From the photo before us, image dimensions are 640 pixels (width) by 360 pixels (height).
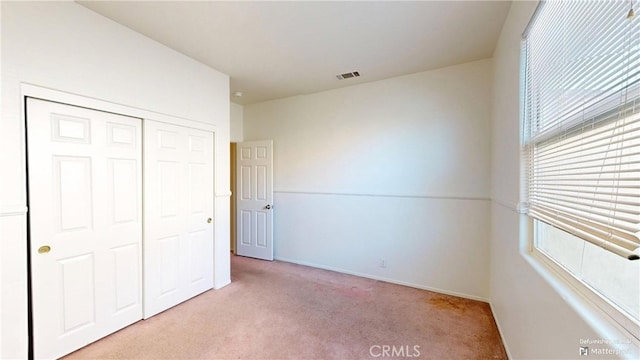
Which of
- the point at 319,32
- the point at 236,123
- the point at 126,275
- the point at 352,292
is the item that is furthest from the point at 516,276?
the point at 236,123

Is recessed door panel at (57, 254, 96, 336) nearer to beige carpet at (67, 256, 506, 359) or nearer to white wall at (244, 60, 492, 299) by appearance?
beige carpet at (67, 256, 506, 359)

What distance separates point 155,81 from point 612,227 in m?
3.28

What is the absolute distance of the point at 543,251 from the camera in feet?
5.24

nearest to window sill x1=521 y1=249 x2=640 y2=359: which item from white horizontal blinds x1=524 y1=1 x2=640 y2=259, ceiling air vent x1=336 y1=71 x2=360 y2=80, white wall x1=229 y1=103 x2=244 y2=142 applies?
white horizontal blinds x1=524 y1=1 x2=640 y2=259

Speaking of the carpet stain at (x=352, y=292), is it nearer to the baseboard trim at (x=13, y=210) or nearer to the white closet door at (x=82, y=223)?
the white closet door at (x=82, y=223)

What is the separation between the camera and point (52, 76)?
1.92 meters

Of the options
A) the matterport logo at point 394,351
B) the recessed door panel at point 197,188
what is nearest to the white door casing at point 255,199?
the recessed door panel at point 197,188

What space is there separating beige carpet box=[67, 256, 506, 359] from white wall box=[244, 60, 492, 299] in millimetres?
486

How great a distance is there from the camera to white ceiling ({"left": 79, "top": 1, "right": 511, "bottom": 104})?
2.05 metres

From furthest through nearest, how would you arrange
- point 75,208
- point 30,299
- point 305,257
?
1. point 305,257
2. point 75,208
3. point 30,299

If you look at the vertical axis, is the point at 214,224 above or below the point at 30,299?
above

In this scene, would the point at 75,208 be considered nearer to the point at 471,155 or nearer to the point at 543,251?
the point at 543,251

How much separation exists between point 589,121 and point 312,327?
2403 mm

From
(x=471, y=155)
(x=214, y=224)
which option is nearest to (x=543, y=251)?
(x=471, y=155)
